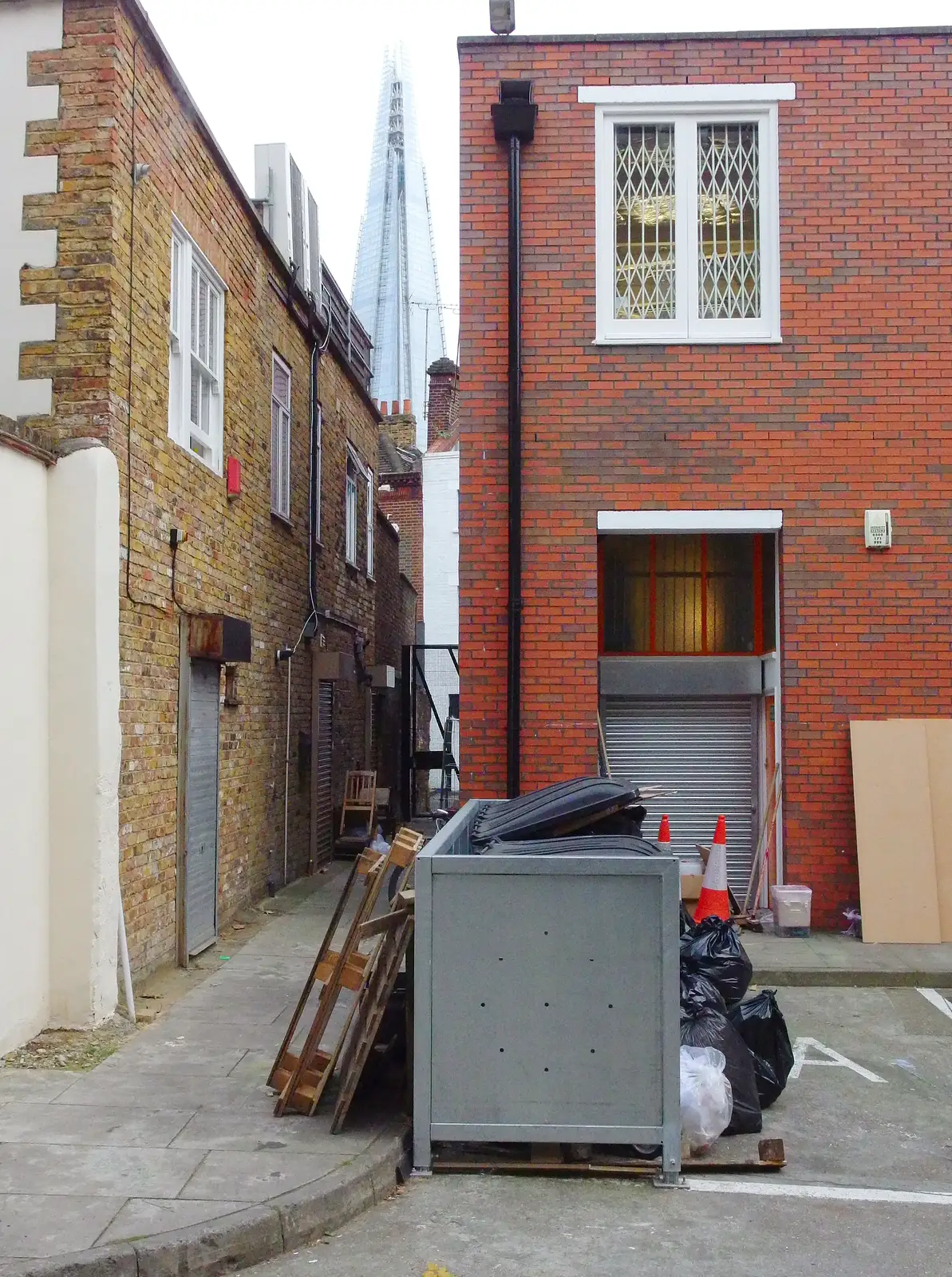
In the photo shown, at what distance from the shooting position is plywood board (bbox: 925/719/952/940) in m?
9.55

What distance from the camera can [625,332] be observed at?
10211 millimetres

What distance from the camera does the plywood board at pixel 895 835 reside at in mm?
9516

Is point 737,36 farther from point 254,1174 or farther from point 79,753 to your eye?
point 254,1174

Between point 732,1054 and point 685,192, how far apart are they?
23.7ft

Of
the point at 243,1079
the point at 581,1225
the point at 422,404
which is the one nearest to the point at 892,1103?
the point at 581,1225

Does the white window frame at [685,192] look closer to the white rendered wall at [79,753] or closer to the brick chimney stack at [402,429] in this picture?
the white rendered wall at [79,753]

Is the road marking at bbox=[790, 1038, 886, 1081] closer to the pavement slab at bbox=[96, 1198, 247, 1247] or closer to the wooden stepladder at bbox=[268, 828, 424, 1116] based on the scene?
the wooden stepladder at bbox=[268, 828, 424, 1116]

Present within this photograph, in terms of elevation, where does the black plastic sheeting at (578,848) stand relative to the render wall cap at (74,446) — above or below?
below

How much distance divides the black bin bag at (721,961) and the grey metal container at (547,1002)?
1.44 meters

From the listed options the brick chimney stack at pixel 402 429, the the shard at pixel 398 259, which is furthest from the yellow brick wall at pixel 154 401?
the the shard at pixel 398 259

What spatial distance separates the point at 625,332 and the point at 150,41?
13.9 ft

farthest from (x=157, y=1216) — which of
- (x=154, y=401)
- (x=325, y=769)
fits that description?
(x=325, y=769)

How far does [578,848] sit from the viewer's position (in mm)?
5855

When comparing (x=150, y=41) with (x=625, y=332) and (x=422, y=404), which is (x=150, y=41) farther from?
(x=422, y=404)
